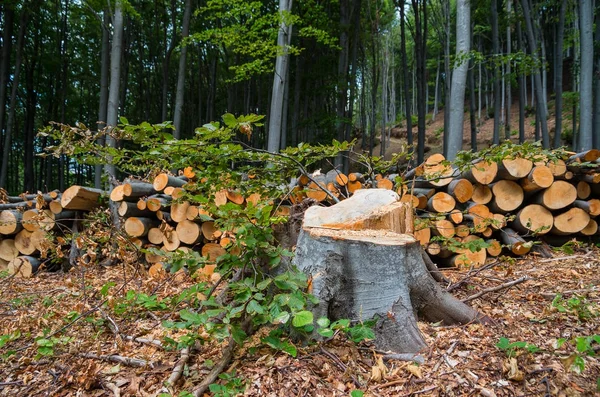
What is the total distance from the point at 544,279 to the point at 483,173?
4.40 ft

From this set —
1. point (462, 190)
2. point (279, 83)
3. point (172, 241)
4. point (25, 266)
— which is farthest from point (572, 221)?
point (25, 266)

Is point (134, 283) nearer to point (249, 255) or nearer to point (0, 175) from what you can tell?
point (249, 255)

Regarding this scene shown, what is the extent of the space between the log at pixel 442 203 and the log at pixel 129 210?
131 inches

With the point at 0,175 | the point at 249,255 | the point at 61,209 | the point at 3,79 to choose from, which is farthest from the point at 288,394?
the point at 0,175

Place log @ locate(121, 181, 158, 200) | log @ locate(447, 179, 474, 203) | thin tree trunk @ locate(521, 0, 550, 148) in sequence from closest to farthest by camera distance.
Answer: log @ locate(447, 179, 474, 203) → log @ locate(121, 181, 158, 200) → thin tree trunk @ locate(521, 0, 550, 148)

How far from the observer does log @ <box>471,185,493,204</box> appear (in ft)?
12.5

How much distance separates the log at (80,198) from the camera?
14.1 ft

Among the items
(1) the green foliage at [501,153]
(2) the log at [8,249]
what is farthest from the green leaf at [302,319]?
(2) the log at [8,249]

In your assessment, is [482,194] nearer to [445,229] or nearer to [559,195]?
[445,229]

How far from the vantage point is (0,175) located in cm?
991

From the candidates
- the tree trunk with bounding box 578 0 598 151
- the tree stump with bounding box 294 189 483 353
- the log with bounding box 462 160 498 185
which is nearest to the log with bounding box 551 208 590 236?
the log with bounding box 462 160 498 185

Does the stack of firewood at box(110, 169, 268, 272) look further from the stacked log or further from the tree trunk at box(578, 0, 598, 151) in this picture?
the tree trunk at box(578, 0, 598, 151)

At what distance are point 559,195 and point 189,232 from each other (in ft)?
13.3

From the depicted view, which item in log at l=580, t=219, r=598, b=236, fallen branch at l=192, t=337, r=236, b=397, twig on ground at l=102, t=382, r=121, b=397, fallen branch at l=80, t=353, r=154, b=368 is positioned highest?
log at l=580, t=219, r=598, b=236
